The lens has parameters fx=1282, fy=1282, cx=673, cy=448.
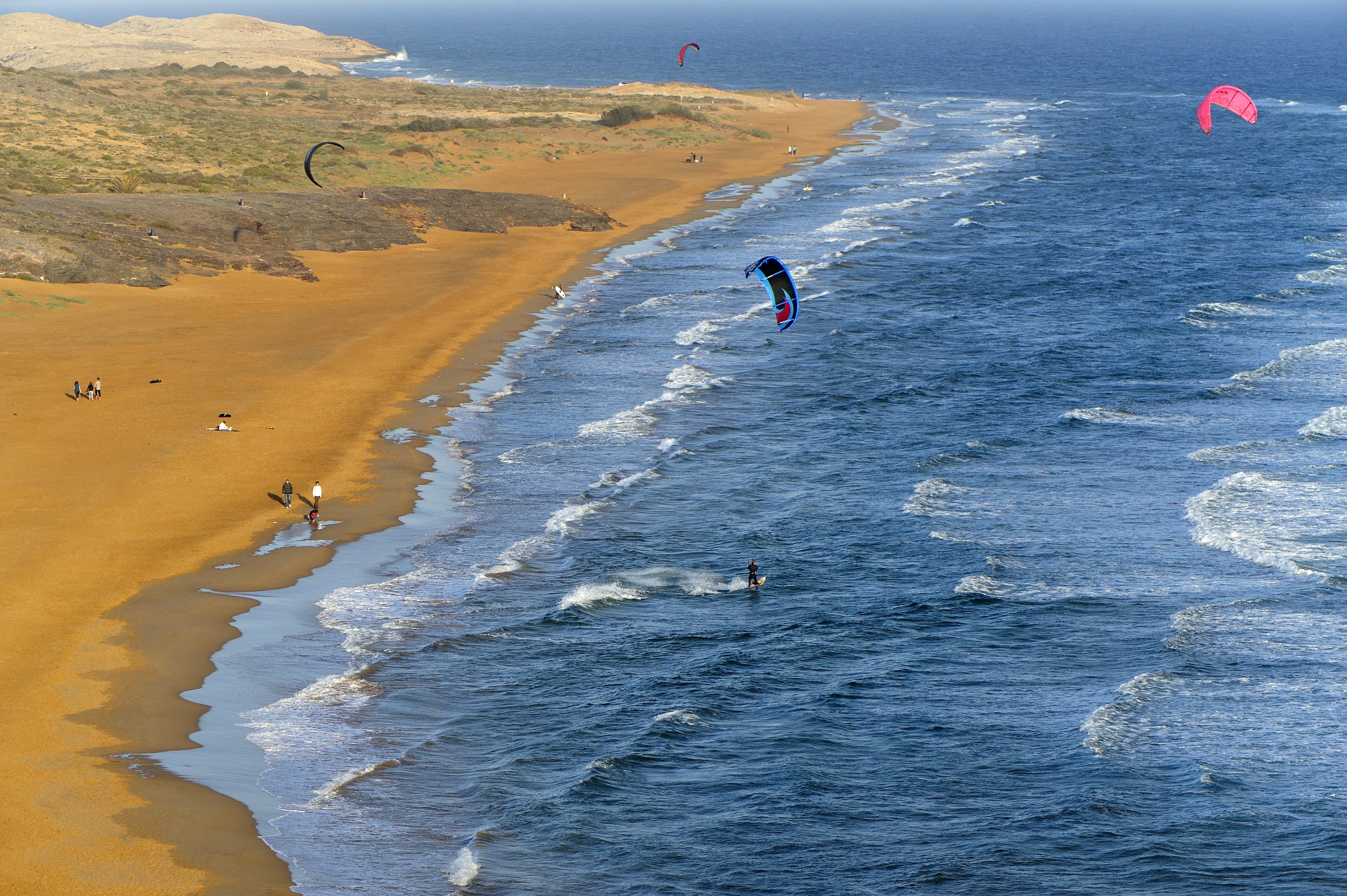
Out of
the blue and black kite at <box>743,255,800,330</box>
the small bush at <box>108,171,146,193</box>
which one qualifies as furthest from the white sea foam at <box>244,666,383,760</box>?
the small bush at <box>108,171,146,193</box>

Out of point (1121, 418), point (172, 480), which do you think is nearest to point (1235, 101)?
point (1121, 418)

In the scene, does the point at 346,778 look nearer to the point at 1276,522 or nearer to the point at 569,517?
the point at 569,517

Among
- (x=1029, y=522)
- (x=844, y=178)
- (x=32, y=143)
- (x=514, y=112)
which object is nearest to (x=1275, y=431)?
(x=1029, y=522)

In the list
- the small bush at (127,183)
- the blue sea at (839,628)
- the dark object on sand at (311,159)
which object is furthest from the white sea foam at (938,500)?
the small bush at (127,183)

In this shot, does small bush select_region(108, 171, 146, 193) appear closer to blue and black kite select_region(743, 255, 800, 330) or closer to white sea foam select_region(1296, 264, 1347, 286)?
blue and black kite select_region(743, 255, 800, 330)

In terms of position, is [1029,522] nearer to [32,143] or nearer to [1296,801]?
[1296,801]

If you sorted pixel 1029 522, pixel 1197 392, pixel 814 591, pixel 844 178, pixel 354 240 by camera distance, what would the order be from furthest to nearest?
pixel 844 178
pixel 354 240
pixel 1197 392
pixel 1029 522
pixel 814 591

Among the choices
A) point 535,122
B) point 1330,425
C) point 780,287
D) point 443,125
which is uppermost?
point 535,122

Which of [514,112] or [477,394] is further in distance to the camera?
[514,112]
